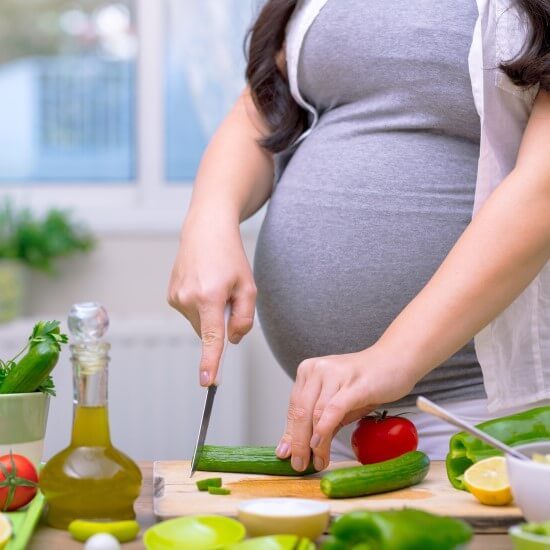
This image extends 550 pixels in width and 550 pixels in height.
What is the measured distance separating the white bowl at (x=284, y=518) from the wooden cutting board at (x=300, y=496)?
7 centimetres

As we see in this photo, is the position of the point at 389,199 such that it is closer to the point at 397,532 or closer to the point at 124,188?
the point at 397,532

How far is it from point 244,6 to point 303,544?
2.38 metres

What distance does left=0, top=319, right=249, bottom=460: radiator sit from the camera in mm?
2758

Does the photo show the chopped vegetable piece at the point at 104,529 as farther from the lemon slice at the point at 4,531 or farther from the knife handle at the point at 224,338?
the knife handle at the point at 224,338

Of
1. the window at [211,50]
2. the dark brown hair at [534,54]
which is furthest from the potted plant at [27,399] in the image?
the window at [211,50]

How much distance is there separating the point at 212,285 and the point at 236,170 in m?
0.25

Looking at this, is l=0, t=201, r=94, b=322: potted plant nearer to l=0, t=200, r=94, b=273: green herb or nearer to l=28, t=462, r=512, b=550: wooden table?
l=0, t=200, r=94, b=273: green herb

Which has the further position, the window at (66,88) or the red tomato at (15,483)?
the window at (66,88)

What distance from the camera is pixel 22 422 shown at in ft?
3.11

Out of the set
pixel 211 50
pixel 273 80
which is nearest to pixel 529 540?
pixel 273 80

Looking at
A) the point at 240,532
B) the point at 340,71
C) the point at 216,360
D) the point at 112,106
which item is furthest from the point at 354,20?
the point at 112,106

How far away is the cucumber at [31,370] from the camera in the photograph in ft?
3.09

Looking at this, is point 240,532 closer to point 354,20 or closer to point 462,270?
point 462,270

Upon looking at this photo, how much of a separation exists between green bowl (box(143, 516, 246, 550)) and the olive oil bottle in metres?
0.07
